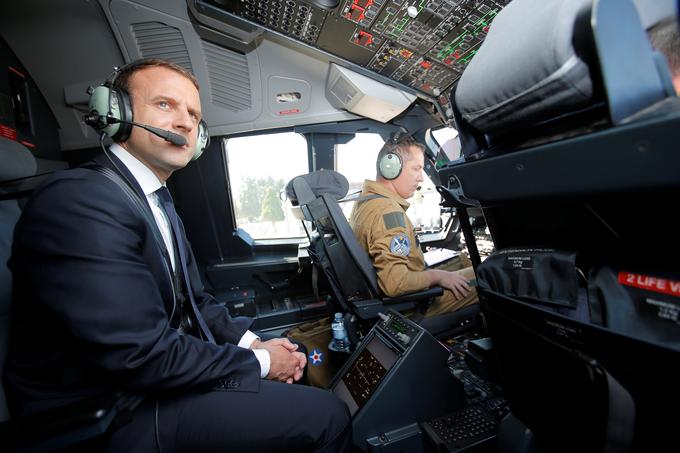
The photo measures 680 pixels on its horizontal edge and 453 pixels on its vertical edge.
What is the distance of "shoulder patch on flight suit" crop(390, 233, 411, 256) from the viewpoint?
189cm

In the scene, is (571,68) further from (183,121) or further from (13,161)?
(13,161)

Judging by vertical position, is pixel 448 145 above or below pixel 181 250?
above

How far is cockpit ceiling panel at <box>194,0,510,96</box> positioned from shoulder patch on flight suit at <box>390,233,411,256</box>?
1.48m

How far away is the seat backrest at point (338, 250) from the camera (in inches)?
73.5

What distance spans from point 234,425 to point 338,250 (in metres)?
1.17

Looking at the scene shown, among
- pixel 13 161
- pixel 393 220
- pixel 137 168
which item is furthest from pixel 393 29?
pixel 13 161

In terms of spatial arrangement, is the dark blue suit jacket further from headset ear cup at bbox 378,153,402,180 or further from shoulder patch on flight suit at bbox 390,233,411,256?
headset ear cup at bbox 378,153,402,180

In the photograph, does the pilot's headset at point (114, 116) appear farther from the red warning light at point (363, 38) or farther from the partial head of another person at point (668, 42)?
the red warning light at point (363, 38)

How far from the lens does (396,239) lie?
1913 millimetres

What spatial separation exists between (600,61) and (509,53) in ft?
0.47

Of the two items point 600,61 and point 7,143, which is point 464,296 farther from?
point 7,143

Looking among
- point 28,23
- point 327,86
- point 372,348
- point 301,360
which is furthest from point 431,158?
point 28,23

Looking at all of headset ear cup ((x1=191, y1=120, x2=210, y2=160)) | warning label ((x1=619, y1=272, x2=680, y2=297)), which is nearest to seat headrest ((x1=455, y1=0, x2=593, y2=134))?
warning label ((x1=619, y1=272, x2=680, y2=297))

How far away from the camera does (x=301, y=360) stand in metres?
1.25
